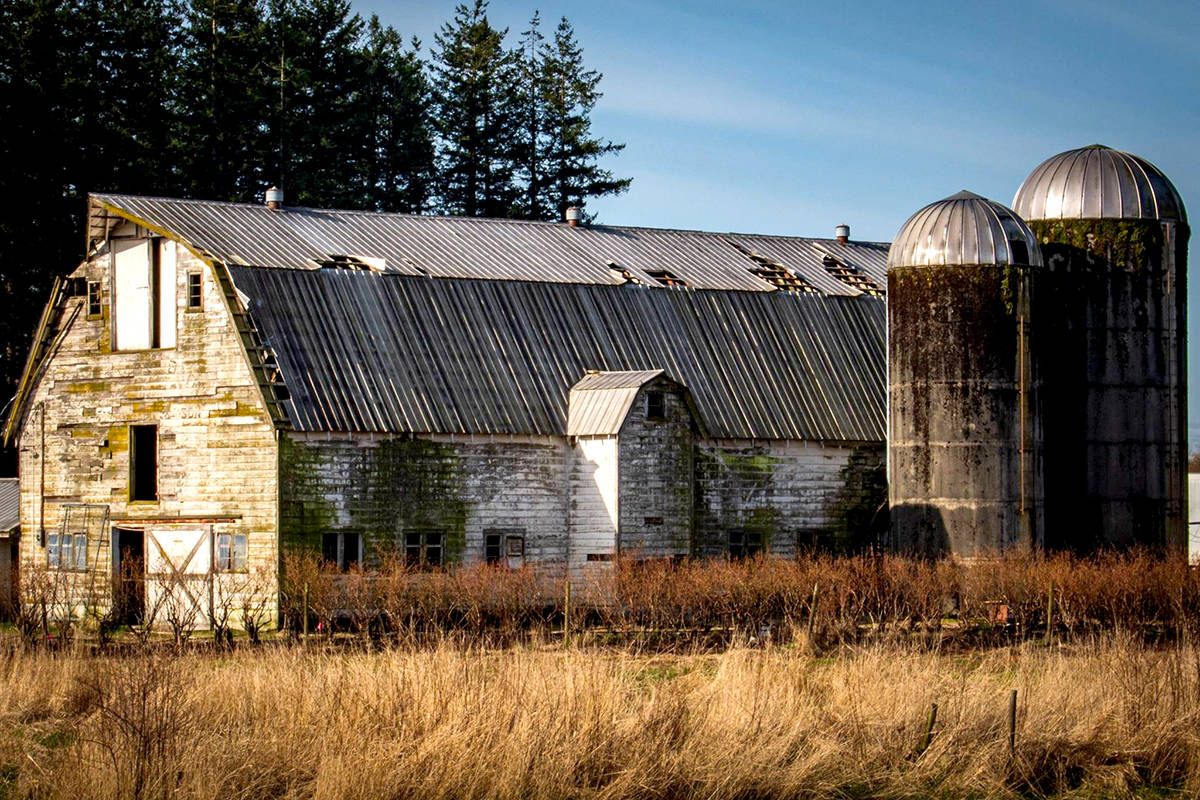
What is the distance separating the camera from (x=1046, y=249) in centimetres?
3616

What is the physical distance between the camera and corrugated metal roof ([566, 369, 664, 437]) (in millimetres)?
33656

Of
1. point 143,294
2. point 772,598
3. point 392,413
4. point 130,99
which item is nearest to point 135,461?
point 143,294

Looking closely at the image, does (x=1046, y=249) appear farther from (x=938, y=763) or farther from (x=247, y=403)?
(x=938, y=763)

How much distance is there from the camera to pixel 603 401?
1342 inches

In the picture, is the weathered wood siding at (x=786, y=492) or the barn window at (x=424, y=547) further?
the weathered wood siding at (x=786, y=492)

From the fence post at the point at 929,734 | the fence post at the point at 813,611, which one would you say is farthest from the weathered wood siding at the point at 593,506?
the fence post at the point at 929,734

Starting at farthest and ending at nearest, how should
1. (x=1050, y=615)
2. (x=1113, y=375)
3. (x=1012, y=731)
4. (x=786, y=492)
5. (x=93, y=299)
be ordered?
1. (x=786, y=492)
2. (x=1113, y=375)
3. (x=93, y=299)
4. (x=1050, y=615)
5. (x=1012, y=731)

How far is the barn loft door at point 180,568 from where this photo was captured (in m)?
32.1

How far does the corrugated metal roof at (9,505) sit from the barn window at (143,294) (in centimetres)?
541

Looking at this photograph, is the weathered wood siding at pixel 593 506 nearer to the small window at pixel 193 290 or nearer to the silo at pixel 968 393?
the silo at pixel 968 393

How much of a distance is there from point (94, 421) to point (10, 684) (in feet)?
48.6

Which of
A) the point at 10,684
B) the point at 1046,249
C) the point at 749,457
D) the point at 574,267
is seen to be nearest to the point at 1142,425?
the point at 1046,249

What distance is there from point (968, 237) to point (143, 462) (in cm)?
1554

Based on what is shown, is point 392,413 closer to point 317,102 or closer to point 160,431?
point 160,431
